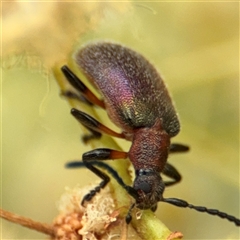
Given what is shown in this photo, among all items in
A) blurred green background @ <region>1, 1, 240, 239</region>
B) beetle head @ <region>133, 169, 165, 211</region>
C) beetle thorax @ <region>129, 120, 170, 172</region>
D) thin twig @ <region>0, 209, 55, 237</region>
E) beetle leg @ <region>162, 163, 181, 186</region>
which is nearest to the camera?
thin twig @ <region>0, 209, 55, 237</region>

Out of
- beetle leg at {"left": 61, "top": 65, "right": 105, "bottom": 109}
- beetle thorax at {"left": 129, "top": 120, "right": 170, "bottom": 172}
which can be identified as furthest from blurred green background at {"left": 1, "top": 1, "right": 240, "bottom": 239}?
beetle thorax at {"left": 129, "top": 120, "right": 170, "bottom": 172}

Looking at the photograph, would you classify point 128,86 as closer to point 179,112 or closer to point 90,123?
point 90,123

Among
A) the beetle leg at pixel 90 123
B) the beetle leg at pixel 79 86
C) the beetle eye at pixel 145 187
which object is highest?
the beetle leg at pixel 79 86

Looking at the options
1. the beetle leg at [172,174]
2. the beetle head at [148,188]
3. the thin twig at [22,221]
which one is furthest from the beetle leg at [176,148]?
the thin twig at [22,221]

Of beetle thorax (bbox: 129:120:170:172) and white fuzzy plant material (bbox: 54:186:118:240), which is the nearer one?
white fuzzy plant material (bbox: 54:186:118:240)

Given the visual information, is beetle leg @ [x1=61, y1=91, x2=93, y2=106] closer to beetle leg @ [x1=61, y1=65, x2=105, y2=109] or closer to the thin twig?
beetle leg @ [x1=61, y1=65, x2=105, y2=109]

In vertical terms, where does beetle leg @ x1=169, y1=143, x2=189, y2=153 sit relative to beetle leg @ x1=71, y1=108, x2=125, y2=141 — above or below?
above

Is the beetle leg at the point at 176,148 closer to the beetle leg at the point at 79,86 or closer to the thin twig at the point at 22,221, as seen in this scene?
the beetle leg at the point at 79,86

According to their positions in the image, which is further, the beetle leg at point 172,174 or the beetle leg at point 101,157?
the beetle leg at point 172,174
